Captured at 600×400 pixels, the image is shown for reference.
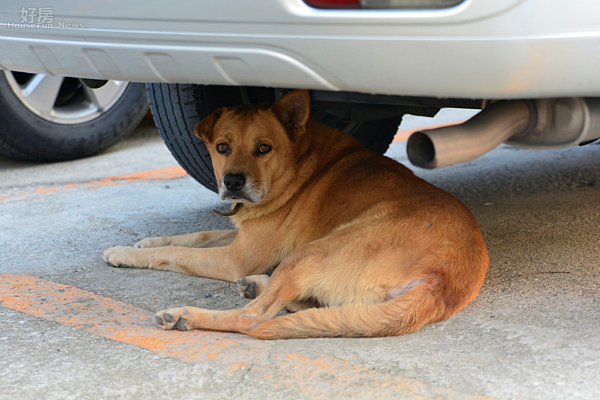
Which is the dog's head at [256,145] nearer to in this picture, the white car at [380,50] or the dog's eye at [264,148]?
the dog's eye at [264,148]

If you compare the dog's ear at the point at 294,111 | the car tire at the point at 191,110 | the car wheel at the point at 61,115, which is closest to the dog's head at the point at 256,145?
the dog's ear at the point at 294,111

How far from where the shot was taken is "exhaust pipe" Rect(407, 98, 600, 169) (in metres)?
1.95

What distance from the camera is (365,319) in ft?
7.16

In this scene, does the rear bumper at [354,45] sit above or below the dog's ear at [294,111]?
above

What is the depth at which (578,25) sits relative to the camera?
1752mm

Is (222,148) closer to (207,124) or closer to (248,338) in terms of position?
(207,124)

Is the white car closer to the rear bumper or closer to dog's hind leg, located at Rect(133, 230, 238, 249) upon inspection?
the rear bumper

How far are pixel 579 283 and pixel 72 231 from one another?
8.20 ft

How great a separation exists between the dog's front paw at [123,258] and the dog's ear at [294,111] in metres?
0.91

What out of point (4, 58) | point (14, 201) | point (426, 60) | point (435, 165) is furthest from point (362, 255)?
point (14, 201)

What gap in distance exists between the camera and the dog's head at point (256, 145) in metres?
2.94

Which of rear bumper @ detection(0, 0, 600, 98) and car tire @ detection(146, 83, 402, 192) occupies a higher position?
rear bumper @ detection(0, 0, 600, 98)

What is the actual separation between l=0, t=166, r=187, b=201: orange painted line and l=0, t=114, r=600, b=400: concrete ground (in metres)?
0.30
